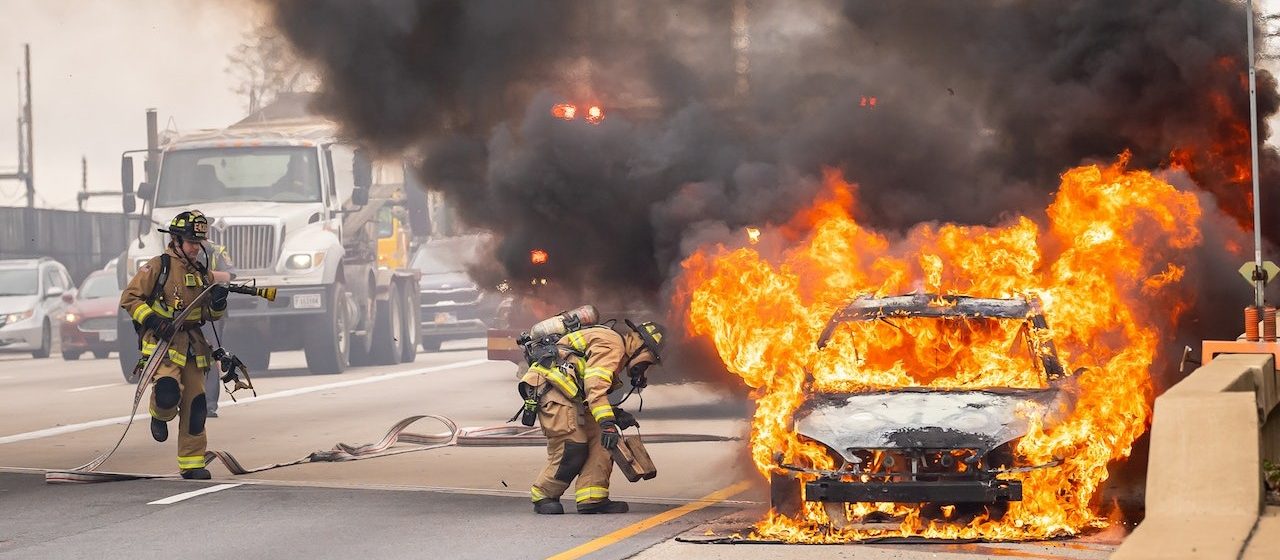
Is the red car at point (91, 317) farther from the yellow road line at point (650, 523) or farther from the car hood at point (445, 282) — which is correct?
the yellow road line at point (650, 523)

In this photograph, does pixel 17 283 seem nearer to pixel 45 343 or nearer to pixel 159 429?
pixel 45 343

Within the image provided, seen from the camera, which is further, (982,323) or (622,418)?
(982,323)

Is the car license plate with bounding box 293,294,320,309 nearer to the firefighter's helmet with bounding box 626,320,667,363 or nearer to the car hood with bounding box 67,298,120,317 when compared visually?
the car hood with bounding box 67,298,120,317

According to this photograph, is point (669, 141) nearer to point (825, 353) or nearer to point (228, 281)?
point (228, 281)

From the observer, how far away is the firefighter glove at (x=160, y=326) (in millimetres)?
12148

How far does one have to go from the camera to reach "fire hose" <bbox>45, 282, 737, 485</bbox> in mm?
12180

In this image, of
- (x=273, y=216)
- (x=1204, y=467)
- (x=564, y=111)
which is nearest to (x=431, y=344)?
(x=273, y=216)

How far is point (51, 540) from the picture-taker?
9344 millimetres

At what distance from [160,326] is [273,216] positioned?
12.9 meters

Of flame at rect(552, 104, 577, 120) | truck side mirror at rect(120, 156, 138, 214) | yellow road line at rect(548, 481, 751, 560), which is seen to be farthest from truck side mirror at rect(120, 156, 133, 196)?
yellow road line at rect(548, 481, 751, 560)

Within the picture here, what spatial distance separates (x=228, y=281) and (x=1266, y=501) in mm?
7475

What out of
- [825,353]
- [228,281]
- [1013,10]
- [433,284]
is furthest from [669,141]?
[433,284]

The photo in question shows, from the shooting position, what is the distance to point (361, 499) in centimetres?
1101

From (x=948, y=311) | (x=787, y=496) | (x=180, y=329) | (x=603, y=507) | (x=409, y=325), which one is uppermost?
(x=948, y=311)
